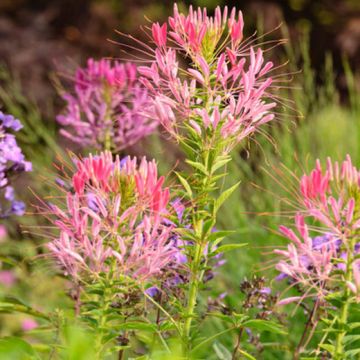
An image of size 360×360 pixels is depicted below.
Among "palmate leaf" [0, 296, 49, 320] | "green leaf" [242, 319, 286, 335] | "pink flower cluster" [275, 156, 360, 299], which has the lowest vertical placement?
"green leaf" [242, 319, 286, 335]

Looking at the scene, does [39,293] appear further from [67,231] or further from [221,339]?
[67,231]

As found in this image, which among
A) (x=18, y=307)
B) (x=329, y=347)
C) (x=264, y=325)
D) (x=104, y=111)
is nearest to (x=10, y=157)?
(x=18, y=307)

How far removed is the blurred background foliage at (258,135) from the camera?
411 centimetres

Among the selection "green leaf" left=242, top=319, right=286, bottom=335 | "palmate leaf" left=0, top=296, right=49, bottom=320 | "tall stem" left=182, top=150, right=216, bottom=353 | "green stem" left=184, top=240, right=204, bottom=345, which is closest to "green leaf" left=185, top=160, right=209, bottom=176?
"tall stem" left=182, top=150, right=216, bottom=353

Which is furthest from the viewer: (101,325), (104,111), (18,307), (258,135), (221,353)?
(258,135)

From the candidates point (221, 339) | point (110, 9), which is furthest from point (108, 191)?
point (110, 9)

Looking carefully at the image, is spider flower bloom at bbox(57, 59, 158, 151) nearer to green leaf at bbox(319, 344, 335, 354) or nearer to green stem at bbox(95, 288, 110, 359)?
green stem at bbox(95, 288, 110, 359)

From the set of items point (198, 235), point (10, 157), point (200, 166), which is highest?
point (10, 157)

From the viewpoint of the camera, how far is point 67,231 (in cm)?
177

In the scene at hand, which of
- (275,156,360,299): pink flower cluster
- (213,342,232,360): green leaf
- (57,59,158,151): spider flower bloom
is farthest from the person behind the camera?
(57,59,158,151): spider flower bloom

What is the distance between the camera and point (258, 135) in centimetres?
484

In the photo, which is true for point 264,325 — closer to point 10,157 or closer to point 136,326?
point 136,326

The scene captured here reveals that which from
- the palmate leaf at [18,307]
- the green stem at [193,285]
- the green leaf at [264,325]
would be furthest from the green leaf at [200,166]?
the palmate leaf at [18,307]

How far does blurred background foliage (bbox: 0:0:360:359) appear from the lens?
13.5 ft
